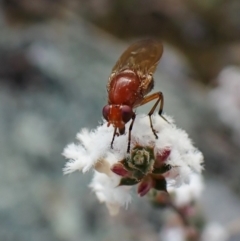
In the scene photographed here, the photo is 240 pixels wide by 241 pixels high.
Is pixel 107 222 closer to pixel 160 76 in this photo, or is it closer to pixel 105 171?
pixel 105 171

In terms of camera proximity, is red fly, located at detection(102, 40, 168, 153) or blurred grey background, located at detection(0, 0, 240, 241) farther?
blurred grey background, located at detection(0, 0, 240, 241)

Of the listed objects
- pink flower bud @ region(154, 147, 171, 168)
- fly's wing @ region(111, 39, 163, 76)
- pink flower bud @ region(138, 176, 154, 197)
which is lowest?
pink flower bud @ region(138, 176, 154, 197)

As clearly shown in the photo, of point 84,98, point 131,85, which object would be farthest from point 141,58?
point 84,98

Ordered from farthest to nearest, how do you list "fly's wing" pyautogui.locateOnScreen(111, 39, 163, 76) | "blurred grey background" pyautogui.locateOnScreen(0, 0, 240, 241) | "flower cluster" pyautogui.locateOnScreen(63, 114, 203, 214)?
1. "blurred grey background" pyautogui.locateOnScreen(0, 0, 240, 241)
2. "fly's wing" pyautogui.locateOnScreen(111, 39, 163, 76)
3. "flower cluster" pyautogui.locateOnScreen(63, 114, 203, 214)

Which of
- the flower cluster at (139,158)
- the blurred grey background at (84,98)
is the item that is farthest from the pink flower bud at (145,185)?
the blurred grey background at (84,98)

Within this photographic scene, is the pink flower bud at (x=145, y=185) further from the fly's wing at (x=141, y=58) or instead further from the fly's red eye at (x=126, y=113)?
the fly's wing at (x=141, y=58)

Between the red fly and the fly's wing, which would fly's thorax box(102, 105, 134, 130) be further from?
the fly's wing

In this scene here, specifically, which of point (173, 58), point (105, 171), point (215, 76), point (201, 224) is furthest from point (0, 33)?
point (105, 171)

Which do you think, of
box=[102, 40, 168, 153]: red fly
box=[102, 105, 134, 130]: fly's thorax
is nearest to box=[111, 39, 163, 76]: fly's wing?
box=[102, 40, 168, 153]: red fly
